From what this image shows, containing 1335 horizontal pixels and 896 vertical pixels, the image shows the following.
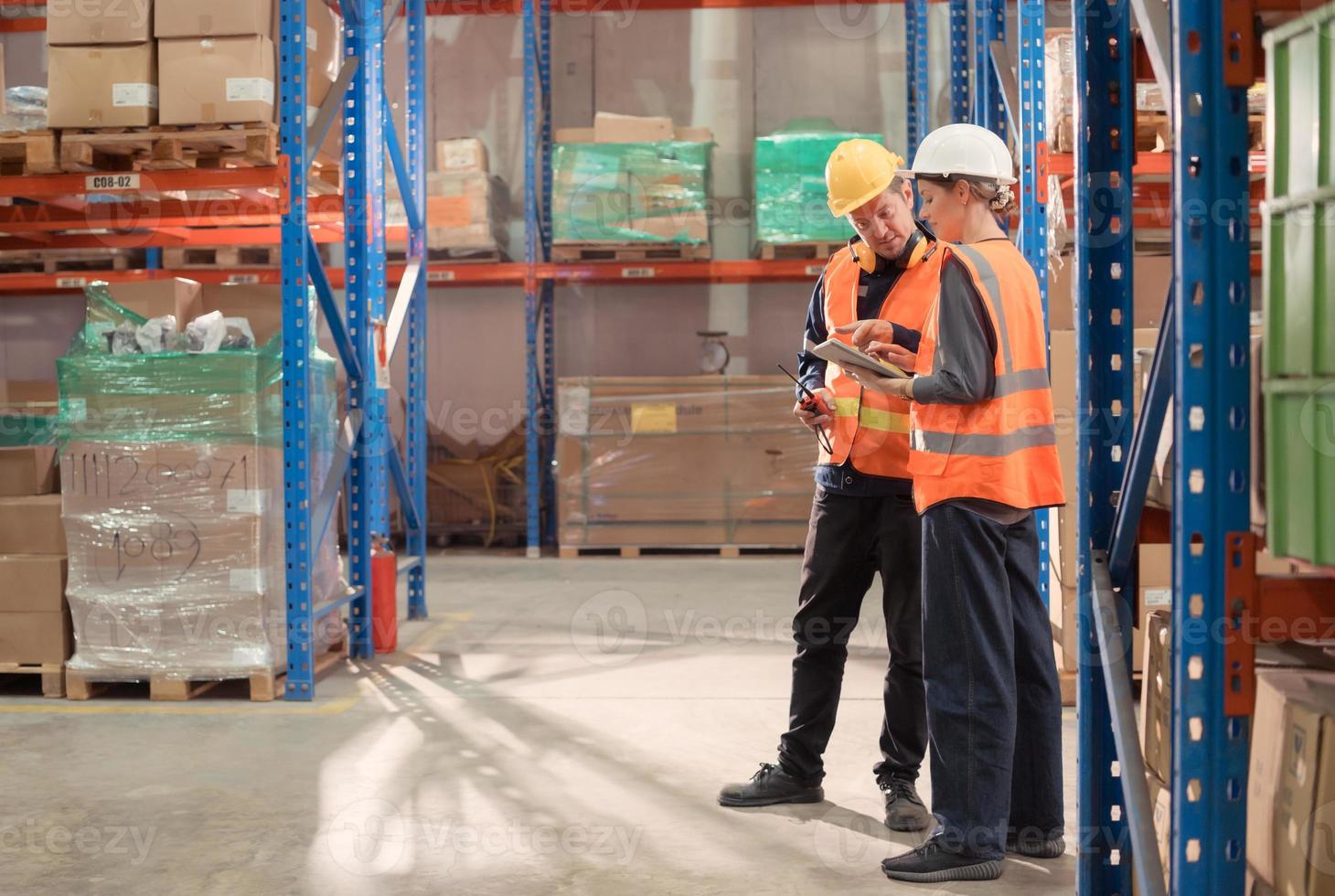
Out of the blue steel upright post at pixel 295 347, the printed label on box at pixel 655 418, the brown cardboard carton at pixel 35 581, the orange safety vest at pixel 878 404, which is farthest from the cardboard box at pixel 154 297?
the printed label on box at pixel 655 418

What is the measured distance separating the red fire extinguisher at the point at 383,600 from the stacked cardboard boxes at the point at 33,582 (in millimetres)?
1470

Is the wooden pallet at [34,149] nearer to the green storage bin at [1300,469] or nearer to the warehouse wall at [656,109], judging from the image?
the green storage bin at [1300,469]

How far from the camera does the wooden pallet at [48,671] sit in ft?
18.4

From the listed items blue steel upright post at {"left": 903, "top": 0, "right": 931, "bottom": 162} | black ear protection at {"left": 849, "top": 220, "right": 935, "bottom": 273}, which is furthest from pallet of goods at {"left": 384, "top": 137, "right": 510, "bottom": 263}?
black ear protection at {"left": 849, "top": 220, "right": 935, "bottom": 273}

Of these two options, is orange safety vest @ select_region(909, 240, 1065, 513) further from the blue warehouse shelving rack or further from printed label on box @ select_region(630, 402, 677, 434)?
printed label on box @ select_region(630, 402, 677, 434)

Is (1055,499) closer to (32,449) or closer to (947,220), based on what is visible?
(947,220)

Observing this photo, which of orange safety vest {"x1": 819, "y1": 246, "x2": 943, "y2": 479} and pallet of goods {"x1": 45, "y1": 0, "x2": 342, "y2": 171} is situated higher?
pallet of goods {"x1": 45, "y1": 0, "x2": 342, "y2": 171}

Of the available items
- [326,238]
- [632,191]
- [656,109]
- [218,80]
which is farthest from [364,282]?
[656,109]

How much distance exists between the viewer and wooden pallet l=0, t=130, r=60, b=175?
559cm

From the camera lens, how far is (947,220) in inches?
128

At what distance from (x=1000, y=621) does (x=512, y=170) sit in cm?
961

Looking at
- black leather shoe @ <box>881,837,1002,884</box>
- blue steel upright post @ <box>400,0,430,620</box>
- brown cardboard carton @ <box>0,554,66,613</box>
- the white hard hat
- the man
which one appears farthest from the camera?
blue steel upright post @ <box>400,0,430,620</box>

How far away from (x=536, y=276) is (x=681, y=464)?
7.07ft

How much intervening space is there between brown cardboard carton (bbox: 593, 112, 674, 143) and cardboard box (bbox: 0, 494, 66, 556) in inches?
234
